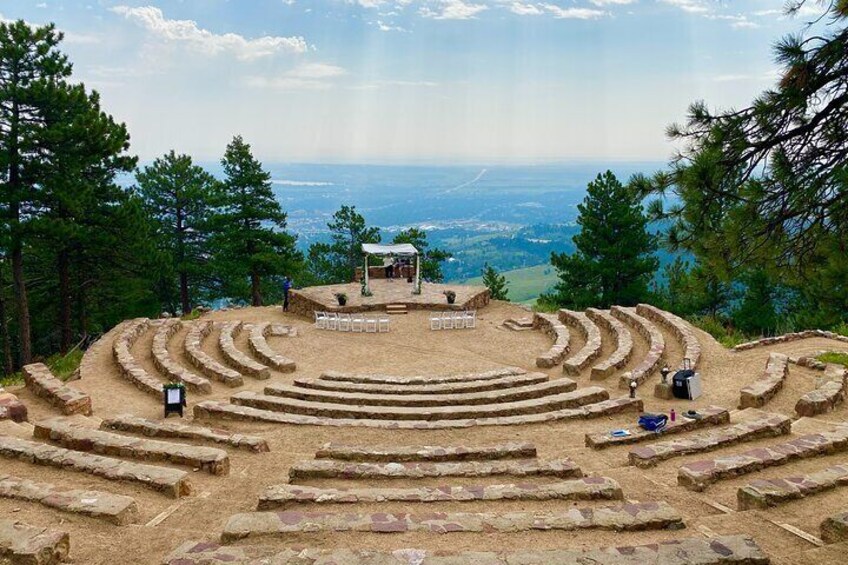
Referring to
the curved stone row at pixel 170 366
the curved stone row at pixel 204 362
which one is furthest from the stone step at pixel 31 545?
the curved stone row at pixel 204 362

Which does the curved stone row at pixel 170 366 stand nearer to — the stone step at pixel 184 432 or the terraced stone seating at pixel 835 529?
the stone step at pixel 184 432

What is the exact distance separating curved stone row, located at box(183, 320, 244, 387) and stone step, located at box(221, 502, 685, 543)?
982cm

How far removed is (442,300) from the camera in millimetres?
27641

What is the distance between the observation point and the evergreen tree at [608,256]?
3281cm

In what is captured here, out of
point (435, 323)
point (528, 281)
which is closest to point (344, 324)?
point (435, 323)

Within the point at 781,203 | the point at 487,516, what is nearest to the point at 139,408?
the point at 487,516

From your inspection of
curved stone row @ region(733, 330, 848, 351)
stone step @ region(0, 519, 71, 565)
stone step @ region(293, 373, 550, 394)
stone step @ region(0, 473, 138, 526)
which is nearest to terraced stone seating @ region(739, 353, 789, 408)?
curved stone row @ region(733, 330, 848, 351)

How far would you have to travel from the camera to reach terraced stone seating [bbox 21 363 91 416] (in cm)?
1298

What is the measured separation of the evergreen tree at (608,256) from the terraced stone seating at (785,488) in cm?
2557

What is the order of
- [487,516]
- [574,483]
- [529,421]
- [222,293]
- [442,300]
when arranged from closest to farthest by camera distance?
[487,516] < [574,483] < [529,421] < [442,300] < [222,293]

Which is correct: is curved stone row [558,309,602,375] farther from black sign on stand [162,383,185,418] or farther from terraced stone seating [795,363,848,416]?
black sign on stand [162,383,185,418]

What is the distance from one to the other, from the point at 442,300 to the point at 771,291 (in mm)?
20146

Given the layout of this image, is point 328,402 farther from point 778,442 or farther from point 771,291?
point 771,291

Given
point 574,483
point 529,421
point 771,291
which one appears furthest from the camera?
point 771,291
